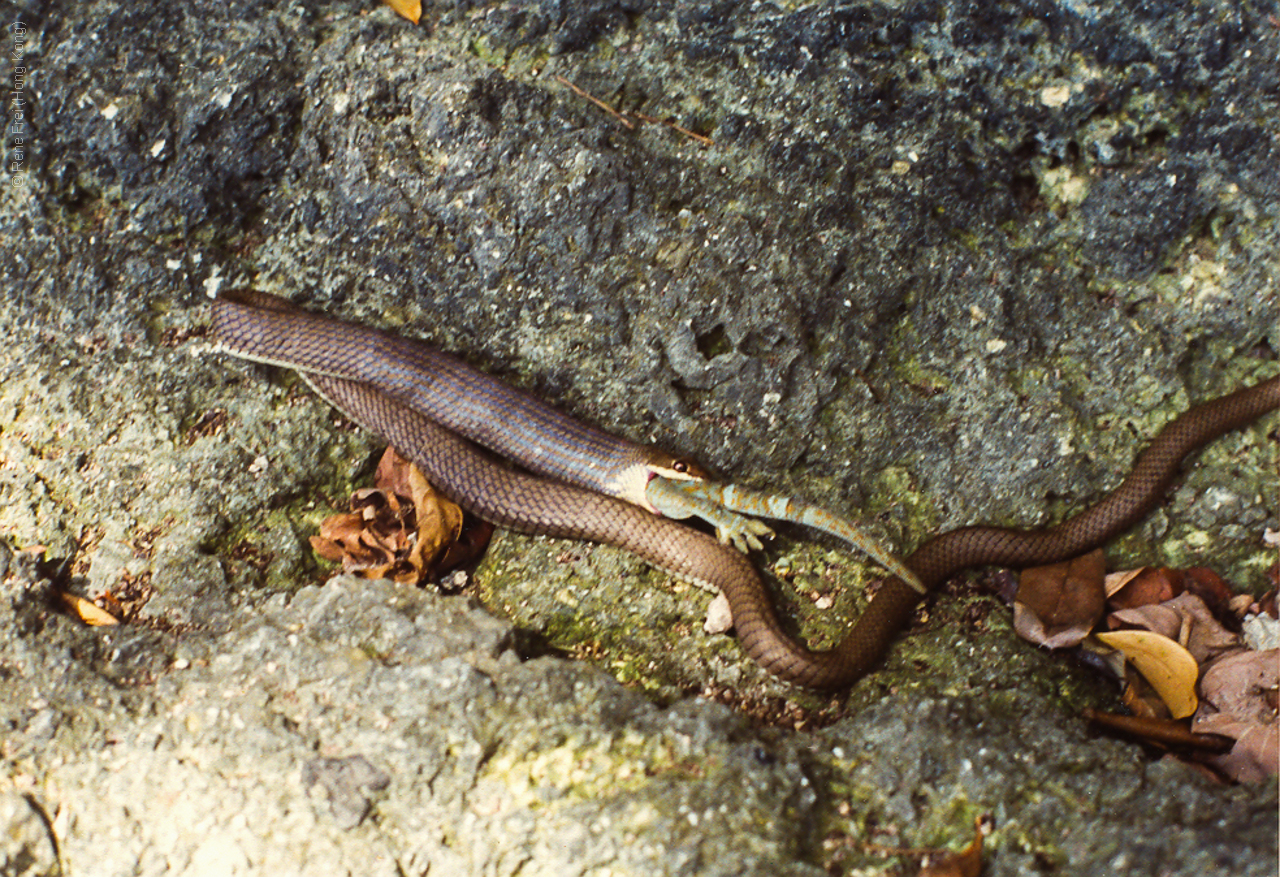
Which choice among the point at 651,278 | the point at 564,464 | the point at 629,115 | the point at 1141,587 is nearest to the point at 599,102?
the point at 629,115

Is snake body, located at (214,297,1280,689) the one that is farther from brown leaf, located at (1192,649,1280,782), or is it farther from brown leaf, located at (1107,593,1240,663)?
brown leaf, located at (1192,649,1280,782)

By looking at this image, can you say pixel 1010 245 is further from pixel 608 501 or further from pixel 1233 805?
pixel 1233 805

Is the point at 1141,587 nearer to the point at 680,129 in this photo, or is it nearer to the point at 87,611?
the point at 680,129

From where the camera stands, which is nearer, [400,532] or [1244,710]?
[1244,710]

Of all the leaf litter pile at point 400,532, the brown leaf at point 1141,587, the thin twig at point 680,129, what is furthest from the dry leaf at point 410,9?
the brown leaf at point 1141,587

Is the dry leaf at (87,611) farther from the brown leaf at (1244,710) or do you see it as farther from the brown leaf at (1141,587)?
the brown leaf at (1244,710)

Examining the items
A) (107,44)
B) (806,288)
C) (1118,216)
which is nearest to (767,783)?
(806,288)
